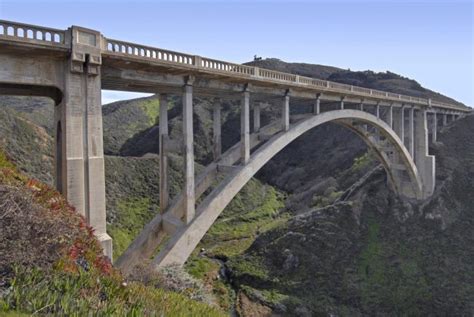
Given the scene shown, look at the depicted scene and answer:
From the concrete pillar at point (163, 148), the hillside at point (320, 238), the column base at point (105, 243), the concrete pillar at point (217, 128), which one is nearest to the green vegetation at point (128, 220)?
the hillside at point (320, 238)

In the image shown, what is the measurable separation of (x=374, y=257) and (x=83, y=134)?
85.1 ft

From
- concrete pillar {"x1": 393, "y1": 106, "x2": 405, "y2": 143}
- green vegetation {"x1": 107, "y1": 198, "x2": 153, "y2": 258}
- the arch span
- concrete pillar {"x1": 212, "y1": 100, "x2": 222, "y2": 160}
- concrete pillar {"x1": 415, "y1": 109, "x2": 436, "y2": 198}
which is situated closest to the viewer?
the arch span

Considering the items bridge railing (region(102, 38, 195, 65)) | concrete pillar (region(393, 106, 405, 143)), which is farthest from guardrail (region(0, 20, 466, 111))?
concrete pillar (region(393, 106, 405, 143))

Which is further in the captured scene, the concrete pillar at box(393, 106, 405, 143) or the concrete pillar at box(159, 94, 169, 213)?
the concrete pillar at box(393, 106, 405, 143)

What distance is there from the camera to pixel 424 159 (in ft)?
119

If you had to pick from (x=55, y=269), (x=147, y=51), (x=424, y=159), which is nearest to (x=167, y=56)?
(x=147, y=51)

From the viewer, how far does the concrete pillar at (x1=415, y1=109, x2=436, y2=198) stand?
117 feet

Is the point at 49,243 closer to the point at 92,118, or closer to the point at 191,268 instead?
the point at 92,118

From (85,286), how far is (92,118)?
17.1 ft

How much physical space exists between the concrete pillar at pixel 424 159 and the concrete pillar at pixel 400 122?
8.89ft

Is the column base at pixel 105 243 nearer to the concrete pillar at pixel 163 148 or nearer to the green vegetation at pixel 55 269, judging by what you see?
the green vegetation at pixel 55 269

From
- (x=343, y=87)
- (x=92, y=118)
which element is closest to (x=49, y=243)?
(x=92, y=118)

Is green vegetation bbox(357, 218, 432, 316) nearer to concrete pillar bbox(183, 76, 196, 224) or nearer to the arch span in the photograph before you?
the arch span

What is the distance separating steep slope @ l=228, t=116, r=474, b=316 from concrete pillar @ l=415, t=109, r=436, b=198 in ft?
3.66
